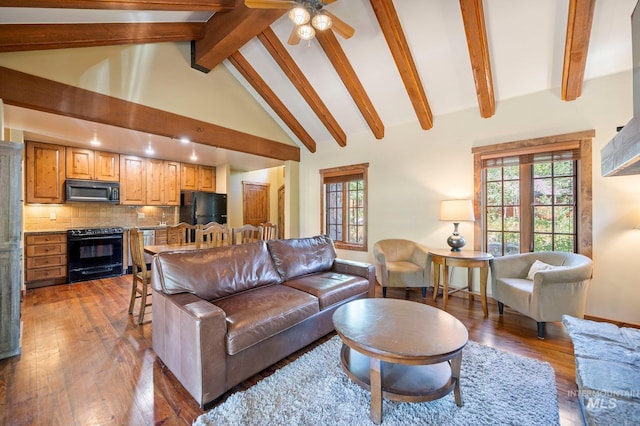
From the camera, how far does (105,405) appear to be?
1.65 meters

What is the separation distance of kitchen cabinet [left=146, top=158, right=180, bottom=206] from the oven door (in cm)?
103

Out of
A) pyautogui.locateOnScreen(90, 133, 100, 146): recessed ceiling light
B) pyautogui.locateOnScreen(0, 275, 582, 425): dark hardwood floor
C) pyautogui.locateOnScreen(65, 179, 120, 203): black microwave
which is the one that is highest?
pyautogui.locateOnScreen(90, 133, 100, 146): recessed ceiling light

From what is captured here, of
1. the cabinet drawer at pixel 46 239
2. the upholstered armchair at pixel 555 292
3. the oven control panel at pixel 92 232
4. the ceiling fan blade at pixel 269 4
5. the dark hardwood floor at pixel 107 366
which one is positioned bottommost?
the dark hardwood floor at pixel 107 366

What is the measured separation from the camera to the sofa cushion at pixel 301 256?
286cm

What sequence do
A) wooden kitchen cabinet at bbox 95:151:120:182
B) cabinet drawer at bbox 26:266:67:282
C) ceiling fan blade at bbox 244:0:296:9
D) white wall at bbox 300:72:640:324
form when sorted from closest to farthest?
1. ceiling fan blade at bbox 244:0:296:9
2. white wall at bbox 300:72:640:324
3. cabinet drawer at bbox 26:266:67:282
4. wooden kitchen cabinet at bbox 95:151:120:182

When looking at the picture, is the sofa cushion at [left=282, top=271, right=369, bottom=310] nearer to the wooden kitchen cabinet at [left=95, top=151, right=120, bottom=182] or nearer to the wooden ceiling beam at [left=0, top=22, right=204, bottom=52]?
the wooden ceiling beam at [left=0, top=22, right=204, bottom=52]

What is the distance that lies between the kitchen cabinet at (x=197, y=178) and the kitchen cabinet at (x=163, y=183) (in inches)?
5.0

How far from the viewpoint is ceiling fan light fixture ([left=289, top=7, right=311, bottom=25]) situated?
2252mm

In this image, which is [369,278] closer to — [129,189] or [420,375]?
[420,375]

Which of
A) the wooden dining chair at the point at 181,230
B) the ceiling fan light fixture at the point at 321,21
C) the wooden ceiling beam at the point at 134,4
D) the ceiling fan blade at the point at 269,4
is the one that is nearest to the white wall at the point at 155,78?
the wooden ceiling beam at the point at 134,4

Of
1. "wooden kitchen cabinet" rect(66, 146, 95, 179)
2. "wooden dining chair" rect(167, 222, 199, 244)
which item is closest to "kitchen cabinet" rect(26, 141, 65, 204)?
"wooden kitchen cabinet" rect(66, 146, 95, 179)

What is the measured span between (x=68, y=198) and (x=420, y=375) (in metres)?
5.64

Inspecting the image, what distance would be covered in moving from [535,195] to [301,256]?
3.04 meters

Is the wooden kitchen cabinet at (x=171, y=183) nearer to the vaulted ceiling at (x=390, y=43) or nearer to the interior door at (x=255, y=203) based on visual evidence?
the interior door at (x=255, y=203)
